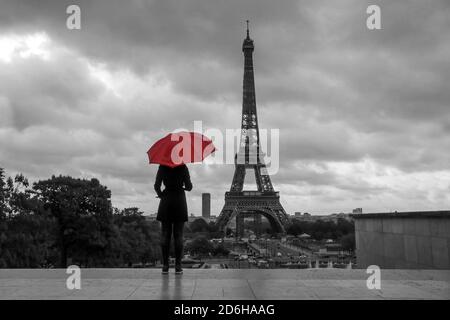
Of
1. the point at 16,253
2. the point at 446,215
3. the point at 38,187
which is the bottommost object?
the point at 16,253

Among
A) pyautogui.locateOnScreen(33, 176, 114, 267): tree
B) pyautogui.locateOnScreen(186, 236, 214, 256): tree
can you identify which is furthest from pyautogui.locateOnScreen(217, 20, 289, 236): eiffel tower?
pyautogui.locateOnScreen(33, 176, 114, 267): tree

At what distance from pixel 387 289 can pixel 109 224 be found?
31437 mm

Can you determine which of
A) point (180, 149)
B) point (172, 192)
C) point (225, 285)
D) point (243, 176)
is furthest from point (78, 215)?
point (243, 176)

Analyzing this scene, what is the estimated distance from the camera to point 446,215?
1163 cm

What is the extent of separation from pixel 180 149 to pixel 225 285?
2.63 meters

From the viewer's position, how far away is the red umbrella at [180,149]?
9086 mm

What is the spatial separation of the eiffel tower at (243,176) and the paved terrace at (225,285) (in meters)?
65.3

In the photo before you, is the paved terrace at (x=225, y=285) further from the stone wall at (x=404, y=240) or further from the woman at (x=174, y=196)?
the stone wall at (x=404, y=240)

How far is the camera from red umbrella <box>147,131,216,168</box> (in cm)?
909

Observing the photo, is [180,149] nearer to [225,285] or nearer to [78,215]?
[225,285]

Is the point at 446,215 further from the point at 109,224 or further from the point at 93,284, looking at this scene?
the point at 109,224

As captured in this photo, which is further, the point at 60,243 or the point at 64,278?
the point at 60,243

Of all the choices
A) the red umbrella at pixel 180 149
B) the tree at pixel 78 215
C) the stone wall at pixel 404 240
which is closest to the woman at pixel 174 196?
the red umbrella at pixel 180 149
